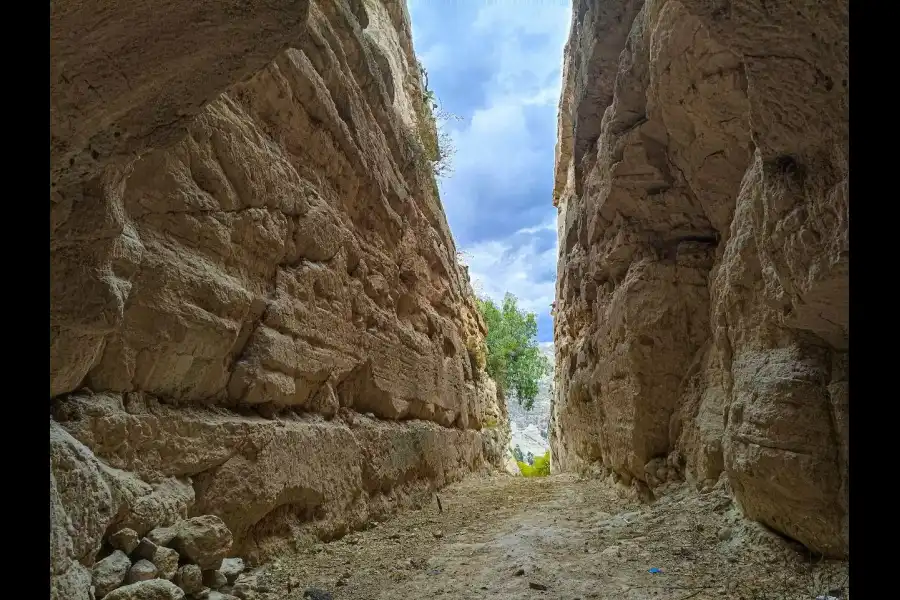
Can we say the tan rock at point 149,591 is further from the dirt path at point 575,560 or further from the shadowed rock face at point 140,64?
the shadowed rock face at point 140,64

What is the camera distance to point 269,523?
4.28 metres

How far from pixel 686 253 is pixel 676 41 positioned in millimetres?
2435

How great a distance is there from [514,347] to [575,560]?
1596 centimetres

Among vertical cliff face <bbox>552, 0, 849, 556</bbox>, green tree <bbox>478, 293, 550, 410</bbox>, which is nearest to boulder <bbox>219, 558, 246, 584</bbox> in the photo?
vertical cliff face <bbox>552, 0, 849, 556</bbox>

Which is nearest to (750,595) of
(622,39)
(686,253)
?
(686,253)

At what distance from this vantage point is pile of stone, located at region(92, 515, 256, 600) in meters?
2.65

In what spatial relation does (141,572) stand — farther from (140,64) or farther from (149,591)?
(140,64)

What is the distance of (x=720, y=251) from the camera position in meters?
6.02

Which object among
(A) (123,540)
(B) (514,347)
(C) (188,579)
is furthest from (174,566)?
(B) (514,347)

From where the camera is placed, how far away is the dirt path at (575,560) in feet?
11.8

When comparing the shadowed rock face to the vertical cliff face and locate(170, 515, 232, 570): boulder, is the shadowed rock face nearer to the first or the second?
locate(170, 515, 232, 570): boulder

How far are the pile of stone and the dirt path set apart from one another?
416 mm
